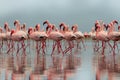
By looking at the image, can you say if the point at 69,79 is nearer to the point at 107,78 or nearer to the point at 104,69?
the point at 107,78

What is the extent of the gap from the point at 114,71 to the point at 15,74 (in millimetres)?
2658

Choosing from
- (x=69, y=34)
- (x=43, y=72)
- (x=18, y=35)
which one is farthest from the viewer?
(x=69, y=34)

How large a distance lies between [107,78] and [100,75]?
2.03 feet

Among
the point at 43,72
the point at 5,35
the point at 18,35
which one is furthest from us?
the point at 5,35

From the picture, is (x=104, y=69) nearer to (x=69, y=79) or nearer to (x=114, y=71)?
(x=114, y=71)

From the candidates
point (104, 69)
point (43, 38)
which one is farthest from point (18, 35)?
point (104, 69)

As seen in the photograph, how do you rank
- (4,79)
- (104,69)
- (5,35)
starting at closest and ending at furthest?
(4,79)
(104,69)
(5,35)

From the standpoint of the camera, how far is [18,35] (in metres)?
18.0

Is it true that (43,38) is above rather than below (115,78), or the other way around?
above

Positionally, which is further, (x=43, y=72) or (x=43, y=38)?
(x=43, y=38)

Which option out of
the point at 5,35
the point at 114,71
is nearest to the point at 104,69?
the point at 114,71

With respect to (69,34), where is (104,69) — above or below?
below

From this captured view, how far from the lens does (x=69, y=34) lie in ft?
63.4

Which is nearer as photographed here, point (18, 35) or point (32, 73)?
point (32, 73)
